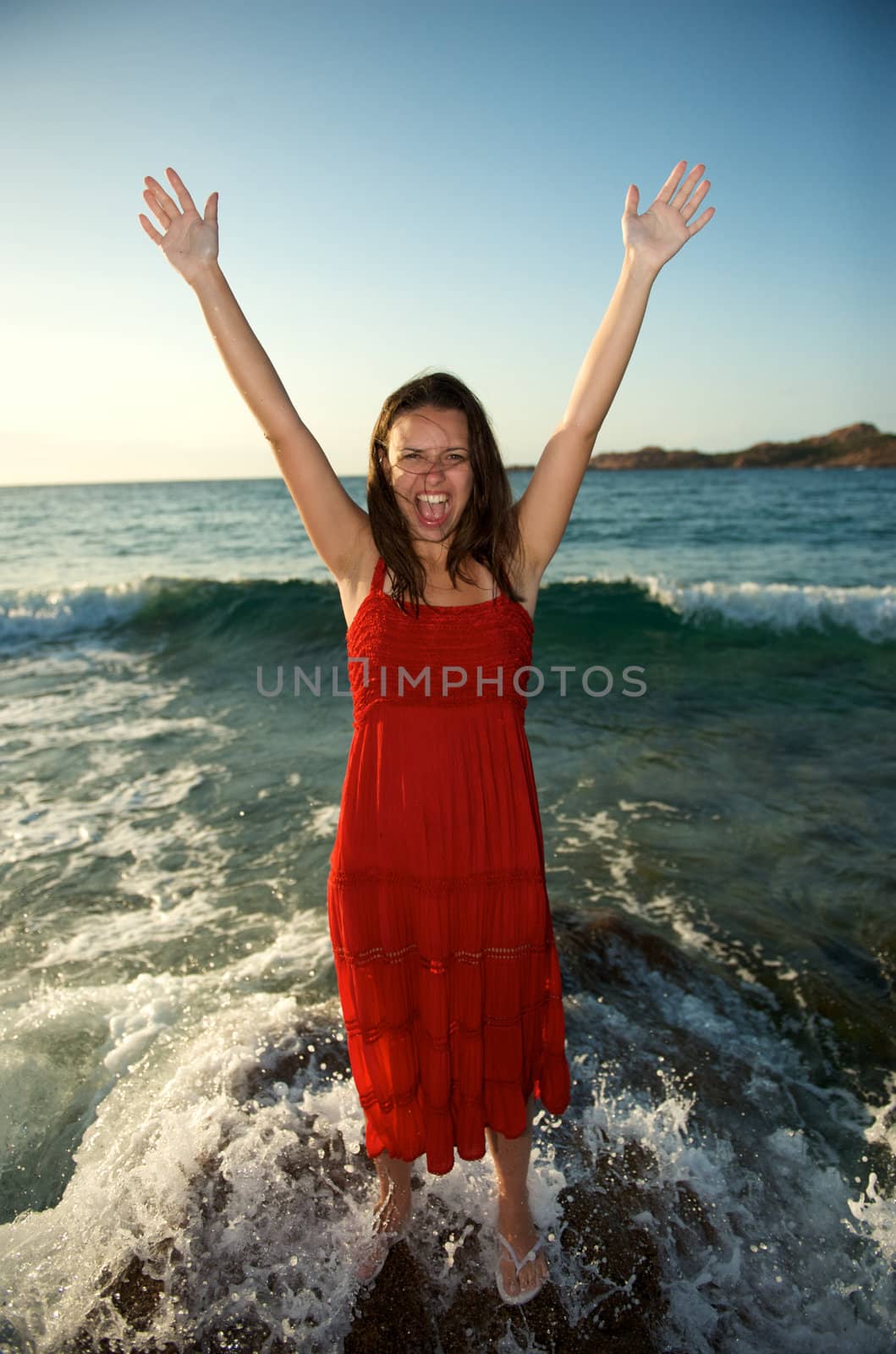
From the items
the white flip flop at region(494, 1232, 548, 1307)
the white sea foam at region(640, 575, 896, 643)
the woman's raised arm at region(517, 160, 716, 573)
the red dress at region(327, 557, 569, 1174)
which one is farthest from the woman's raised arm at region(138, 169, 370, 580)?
the white sea foam at region(640, 575, 896, 643)

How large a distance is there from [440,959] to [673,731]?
6.21 metres

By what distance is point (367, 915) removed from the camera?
6.94 ft

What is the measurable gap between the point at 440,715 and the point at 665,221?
1478 millimetres

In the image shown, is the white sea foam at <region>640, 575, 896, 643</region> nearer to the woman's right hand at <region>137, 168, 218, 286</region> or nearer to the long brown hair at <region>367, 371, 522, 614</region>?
the long brown hair at <region>367, 371, 522, 614</region>

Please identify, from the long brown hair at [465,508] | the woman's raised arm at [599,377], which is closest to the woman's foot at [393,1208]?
the long brown hair at [465,508]

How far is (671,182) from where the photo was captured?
2.34m

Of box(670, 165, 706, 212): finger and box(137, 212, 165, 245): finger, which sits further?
box(670, 165, 706, 212): finger

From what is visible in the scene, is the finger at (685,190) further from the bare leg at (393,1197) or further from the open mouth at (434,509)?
the bare leg at (393,1197)

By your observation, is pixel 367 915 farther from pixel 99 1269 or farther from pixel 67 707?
pixel 67 707

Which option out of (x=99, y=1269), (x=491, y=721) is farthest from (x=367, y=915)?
(x=99, y=1269)

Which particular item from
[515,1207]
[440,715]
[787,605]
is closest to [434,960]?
[440,715]

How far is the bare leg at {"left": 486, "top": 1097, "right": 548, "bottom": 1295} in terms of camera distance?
237cm

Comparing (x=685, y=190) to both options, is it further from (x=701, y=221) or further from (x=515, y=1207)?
(x=515, y=1207)

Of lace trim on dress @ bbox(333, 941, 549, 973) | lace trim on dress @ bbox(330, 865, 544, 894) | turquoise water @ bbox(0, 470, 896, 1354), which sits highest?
lace trim on dress @ bbox(330, 865, 544, 894)
